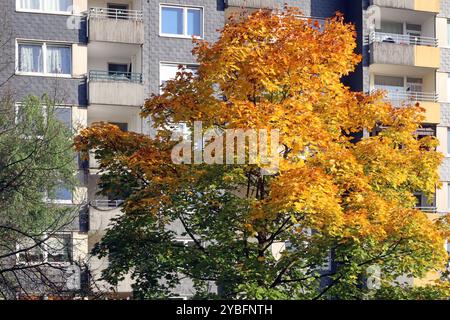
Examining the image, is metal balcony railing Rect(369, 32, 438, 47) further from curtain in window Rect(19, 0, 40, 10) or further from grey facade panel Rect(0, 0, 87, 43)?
curtain in window Rect(19, 0, 40, 10)

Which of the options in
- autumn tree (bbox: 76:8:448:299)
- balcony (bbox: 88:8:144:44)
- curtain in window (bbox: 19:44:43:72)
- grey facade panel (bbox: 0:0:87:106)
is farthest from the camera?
balcony (bbox: 88:8:144:44)

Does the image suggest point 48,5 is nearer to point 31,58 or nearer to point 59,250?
point 31,58

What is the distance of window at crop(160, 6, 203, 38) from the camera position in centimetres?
5466

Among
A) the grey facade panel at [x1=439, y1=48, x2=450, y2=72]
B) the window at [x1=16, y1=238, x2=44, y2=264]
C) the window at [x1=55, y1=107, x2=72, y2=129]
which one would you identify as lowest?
the window at [x1=16, y1=238, x2=44, y2=264]

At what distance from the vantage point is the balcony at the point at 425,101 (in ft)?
189

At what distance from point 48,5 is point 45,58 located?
7.63ft

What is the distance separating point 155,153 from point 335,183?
5413 millimetres

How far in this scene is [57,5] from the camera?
5303 centimetres

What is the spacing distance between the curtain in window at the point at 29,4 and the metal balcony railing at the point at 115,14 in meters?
2.30

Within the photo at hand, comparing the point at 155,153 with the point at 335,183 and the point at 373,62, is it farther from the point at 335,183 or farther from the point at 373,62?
the point at 373,62

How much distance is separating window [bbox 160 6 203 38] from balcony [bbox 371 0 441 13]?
873 cm

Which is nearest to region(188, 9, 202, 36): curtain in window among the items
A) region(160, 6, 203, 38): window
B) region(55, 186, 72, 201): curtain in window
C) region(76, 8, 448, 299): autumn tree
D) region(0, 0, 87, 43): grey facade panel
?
region(160, 6, 203, 38): window

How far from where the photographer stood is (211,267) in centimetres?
3603
